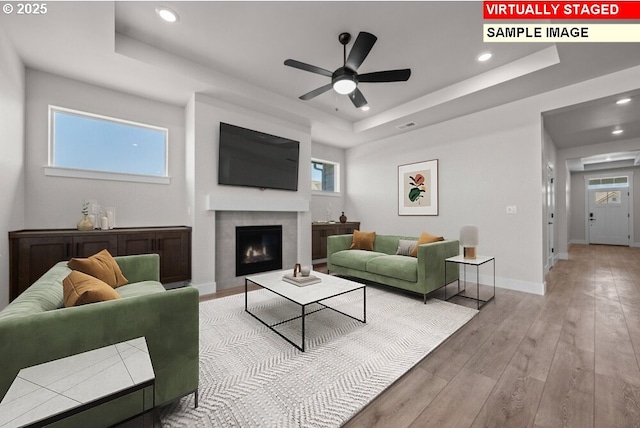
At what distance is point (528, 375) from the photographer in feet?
5.87

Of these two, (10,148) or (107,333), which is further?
(10,148)

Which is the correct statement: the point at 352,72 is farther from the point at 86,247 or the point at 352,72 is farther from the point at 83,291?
the point at 86,247

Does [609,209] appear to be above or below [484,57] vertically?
below

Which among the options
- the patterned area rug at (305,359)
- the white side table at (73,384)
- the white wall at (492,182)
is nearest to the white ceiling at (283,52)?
the white wall at (492,182)

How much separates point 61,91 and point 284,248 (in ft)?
12.2

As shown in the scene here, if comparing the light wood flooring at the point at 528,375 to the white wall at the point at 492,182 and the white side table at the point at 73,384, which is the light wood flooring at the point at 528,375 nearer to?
the white wall at the point at 492,182

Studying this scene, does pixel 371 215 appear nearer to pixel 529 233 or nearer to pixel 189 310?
pixel 529 233

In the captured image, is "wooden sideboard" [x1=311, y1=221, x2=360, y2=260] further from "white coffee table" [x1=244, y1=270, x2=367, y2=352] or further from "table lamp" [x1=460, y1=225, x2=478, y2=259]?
"table lamp" [x1=460, y1=225, x2=478, y2=259]

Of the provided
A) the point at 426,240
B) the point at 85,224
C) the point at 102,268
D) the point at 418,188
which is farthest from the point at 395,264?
the point at 85,224

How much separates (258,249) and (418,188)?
3.19m

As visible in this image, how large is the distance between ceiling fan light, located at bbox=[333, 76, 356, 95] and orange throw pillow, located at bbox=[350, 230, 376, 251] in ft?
8.24

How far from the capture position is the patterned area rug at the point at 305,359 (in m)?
1.47

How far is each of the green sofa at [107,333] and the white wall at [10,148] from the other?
172 centimetres

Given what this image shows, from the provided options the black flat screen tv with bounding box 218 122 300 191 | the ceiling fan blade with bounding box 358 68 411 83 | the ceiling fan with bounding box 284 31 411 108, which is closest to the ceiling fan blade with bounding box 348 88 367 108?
the ceiling fan with bounding box 284 31 411 108
